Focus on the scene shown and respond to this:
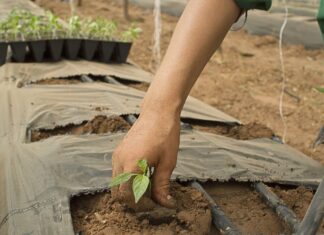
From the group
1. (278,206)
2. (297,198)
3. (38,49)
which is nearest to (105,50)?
(38,49)

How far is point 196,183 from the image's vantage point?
1881 millimetres

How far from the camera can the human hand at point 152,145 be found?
4.41ft

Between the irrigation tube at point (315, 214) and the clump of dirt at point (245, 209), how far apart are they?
1.45 ft

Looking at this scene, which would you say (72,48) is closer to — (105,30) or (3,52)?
(105,30)

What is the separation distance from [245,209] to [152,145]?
65cm

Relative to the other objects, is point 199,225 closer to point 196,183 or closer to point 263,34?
point 196,183

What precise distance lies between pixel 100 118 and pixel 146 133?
4.21 ft

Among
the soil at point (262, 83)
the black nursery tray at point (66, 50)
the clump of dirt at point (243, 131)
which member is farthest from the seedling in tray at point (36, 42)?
the clump of dirt at point (243, 131)

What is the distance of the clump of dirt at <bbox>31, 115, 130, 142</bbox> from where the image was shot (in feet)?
8.21

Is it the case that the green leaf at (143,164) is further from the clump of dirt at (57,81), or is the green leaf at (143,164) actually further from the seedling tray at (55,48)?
the seedling tray at (55,48)

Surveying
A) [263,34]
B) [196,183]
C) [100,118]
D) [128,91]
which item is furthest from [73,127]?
[263,34]

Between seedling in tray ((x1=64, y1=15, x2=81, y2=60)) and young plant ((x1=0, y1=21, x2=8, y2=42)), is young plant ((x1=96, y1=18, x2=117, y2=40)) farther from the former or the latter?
young plant ((x1=0, y1=21, x2=8, y2=42))

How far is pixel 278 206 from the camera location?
1.79 m

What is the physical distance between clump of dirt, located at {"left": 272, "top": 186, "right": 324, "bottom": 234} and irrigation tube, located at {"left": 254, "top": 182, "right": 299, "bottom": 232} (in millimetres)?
74
